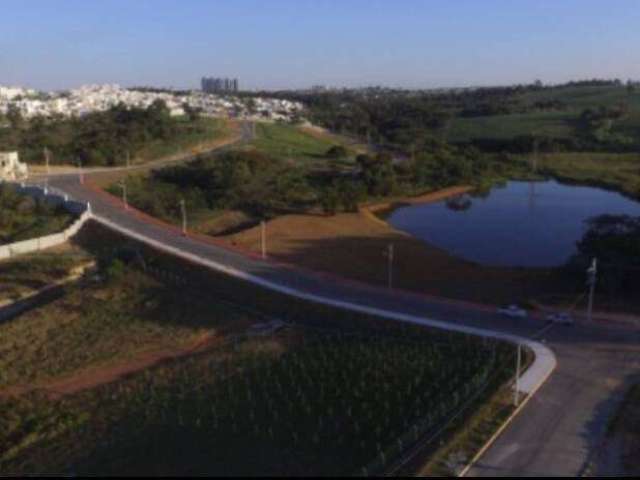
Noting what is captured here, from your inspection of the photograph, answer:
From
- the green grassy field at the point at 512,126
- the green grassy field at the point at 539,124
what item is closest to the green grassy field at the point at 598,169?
the green grassy field at the point at 539,124

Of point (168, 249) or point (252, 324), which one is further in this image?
point (168, 249)

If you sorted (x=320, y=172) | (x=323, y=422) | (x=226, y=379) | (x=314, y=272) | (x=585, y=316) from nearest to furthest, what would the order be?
(x=323, y=422)
(x=226, y=379)
(x=585, y=316)
(x=314, y=272)
(x=320, y=172)

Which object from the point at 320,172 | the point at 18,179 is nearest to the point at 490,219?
the point at 320,172

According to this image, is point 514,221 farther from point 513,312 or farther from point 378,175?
point 513,312

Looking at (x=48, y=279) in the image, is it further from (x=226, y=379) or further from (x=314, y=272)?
(x=226, y=379)

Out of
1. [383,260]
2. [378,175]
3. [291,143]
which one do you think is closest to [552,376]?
[383,260]


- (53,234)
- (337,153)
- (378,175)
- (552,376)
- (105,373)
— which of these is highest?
(337,153)

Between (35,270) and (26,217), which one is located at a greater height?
(26,217)
